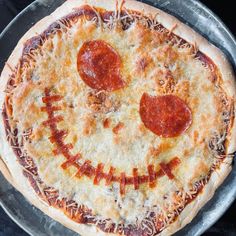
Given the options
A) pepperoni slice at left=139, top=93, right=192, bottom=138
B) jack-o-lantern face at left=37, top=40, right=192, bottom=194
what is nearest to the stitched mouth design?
jack-o-lantern face at left=37, top=40, right=192, bottom=194

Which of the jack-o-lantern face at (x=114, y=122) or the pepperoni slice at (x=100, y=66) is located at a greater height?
the pepperoni slice at (x=100, y=66)

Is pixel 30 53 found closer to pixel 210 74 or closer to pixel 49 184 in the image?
pixel 49 184

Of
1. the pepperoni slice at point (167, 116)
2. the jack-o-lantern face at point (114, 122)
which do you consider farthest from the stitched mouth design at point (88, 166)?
the pepperoni slice at point (167, 116)

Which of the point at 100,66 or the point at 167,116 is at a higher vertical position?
the point at 100,66

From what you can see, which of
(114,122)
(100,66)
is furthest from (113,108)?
(100,66)

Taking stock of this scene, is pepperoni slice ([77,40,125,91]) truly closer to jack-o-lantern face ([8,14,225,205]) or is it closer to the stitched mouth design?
jack-o-lantern face ([8,14,225,205])

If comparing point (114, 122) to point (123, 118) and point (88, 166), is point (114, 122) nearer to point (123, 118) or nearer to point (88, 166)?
point (123, 118)

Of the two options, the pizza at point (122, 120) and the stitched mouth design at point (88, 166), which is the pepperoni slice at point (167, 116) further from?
the stitched mouth design at point (88, 166)
